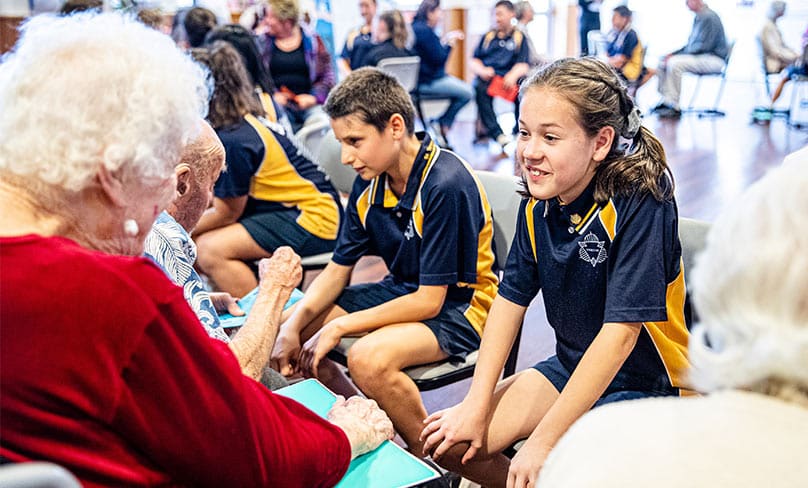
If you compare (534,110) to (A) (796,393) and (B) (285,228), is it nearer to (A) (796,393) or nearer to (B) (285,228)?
(A) (796,393)

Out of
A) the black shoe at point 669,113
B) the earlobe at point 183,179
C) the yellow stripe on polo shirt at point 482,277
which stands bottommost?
the black shoe at point 669,113

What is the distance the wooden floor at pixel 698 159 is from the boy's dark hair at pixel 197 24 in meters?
1.74

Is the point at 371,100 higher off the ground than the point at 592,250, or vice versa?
the point at 371,100

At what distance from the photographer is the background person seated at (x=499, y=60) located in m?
7.59

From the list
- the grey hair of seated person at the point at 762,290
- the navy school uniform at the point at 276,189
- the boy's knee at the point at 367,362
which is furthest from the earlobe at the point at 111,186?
the navy school uniform at the point at 276,189

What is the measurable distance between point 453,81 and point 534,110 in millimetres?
6146

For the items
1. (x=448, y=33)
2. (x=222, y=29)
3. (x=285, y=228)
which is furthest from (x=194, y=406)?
(x=448, y=33)

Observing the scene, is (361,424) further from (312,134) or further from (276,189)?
(312,134)

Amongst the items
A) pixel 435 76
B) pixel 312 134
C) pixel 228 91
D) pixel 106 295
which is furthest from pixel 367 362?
pixel 435 76

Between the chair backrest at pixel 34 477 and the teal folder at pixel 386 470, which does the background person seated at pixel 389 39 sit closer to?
the teal folder at pixel 386 470

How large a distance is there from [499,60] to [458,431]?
658cm

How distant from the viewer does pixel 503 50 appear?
25.3 feet

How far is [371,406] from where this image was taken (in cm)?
148

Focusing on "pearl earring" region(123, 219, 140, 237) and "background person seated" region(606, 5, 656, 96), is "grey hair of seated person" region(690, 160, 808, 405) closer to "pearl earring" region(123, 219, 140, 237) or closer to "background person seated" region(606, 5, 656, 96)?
"pearl earring" region(123, 219, 140, 237)
